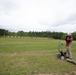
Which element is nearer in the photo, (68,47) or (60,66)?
(60,66)

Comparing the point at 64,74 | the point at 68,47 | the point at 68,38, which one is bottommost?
the point at 64,74

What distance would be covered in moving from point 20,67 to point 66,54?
4782 mm

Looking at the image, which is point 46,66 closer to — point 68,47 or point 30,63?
point 30,63

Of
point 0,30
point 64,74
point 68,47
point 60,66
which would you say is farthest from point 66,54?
point 0,30

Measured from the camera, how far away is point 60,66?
8.42 metres

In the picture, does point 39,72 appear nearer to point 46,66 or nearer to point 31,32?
point 46,66

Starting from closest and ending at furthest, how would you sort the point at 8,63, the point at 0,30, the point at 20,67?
the point at 20,67
the point at 8,63
the point at 0,30

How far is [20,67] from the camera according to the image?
7.96 metres

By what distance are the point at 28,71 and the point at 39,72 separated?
693 millimetres

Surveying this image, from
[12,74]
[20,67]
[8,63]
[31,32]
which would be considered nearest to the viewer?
[12,74]

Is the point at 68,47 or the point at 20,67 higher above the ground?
the point at 68,47

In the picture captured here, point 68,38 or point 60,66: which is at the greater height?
point 68,38

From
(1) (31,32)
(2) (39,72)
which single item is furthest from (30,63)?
(1) (31,32)

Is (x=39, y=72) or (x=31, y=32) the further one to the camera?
(x=31, y=32)
